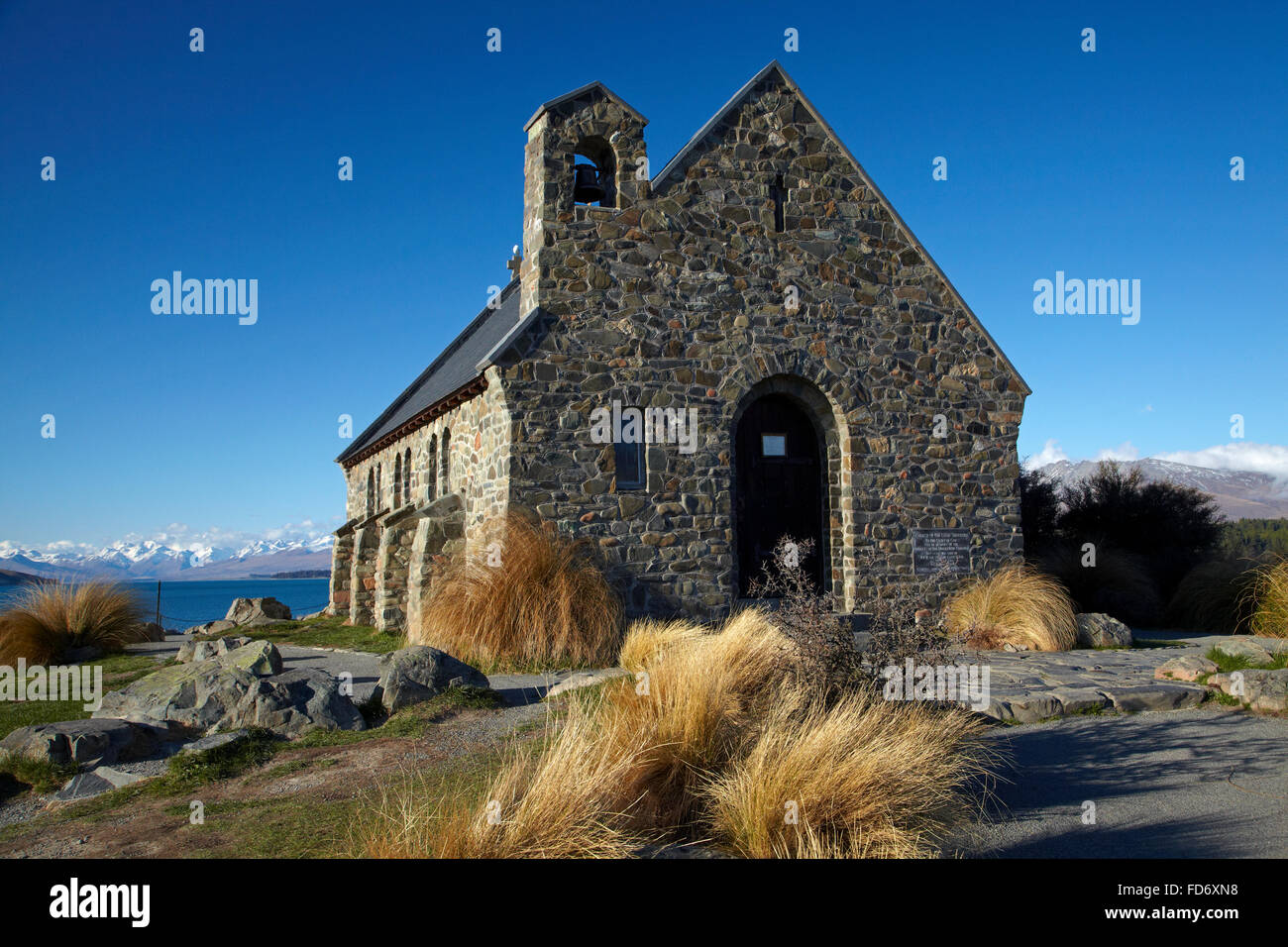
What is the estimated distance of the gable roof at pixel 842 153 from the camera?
46.1 feet

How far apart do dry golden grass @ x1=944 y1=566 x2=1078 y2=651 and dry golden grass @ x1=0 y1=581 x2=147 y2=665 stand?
49.4 feet

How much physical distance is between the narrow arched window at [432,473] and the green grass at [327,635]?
3.08 m

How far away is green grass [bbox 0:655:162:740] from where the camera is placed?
9.08 m

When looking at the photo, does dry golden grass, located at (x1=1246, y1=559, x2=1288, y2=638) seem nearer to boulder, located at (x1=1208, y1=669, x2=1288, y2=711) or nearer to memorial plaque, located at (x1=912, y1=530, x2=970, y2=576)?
boulder, located at (x1=1208, y1=669, x2=1288, y2=711)

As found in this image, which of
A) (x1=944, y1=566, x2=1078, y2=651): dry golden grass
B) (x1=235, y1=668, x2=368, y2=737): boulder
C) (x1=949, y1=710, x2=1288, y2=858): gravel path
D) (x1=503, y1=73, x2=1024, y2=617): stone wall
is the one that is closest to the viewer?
(x1=949, y1=710, x2=1288, y2=858): gravel path

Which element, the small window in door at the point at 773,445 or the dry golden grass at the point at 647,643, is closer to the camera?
the dry golden grass at the point at 647,643

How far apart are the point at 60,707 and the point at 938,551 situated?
1334cm

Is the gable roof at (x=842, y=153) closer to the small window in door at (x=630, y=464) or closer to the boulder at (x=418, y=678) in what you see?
the small window in door at (x=630, y=464)

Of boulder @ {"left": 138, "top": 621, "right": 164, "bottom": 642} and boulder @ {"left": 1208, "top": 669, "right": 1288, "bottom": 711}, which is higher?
boulder @ {"left": 1208, "top": 669, "right": 1288, "bottom": 711}

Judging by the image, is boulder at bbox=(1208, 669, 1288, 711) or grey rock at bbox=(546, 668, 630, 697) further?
grey rock at bbox=(546, 668, 630, 697)

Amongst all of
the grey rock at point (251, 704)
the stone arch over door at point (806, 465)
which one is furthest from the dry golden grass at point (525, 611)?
the stone arch over door at point (806, 465)

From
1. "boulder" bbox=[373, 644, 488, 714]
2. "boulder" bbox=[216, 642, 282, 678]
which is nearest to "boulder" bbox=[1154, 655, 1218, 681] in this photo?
"boulder" bbox=[373, 644, 488, 714]

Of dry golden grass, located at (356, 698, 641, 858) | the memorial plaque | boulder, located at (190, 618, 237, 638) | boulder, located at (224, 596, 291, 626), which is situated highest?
the memorial plaque
